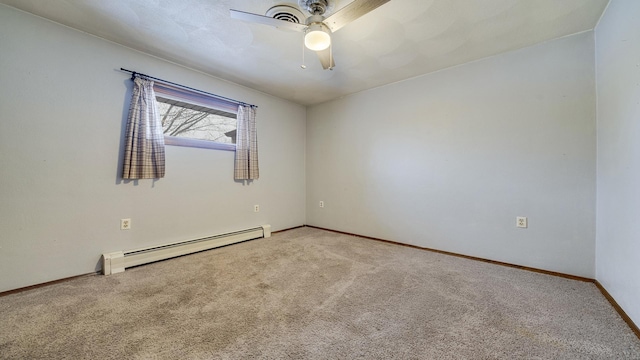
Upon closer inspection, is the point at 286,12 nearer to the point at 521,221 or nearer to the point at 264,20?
the point at 264,20

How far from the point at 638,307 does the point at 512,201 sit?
115 centimetres

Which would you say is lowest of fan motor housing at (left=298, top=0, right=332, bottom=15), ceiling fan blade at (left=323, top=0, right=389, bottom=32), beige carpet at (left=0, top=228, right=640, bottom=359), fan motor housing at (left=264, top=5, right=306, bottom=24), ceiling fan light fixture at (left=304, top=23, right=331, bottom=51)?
beige carpet at (left=0, top=228, right=640, bottom=359)

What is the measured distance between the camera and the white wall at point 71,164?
5.89ft

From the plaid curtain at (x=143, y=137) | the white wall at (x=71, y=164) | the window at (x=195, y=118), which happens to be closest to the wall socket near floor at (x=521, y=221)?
the window at (x=195, y=118)

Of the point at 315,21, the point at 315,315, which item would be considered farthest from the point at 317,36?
the point at 315,315

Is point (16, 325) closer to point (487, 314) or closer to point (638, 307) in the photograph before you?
point (487, 314)

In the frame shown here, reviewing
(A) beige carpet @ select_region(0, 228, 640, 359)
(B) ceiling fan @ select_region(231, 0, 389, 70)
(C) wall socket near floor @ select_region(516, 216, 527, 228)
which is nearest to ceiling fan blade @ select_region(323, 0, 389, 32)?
(B) ceiling fan @ select_region(231, 0, 389, 70)

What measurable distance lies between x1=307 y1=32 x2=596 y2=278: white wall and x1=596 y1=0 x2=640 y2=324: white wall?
14 centimetres

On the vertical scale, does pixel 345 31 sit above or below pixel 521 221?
A: above

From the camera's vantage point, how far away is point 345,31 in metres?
2.02

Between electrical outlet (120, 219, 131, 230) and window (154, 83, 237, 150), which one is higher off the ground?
window (154, 83, 237, 150)

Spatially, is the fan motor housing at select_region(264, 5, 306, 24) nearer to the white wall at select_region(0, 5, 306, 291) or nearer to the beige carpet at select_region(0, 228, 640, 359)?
the white wall at select_region(0, 5, 306, 291)

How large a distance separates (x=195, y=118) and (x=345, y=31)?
2046 millimetres

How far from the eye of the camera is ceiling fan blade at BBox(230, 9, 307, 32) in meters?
1.51
